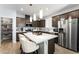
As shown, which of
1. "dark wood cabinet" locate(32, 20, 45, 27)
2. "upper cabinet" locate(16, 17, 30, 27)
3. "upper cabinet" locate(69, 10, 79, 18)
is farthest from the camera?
"upper cabinet" locate(69, 10, 79, 18)

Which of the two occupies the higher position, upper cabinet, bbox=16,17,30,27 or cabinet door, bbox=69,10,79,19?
cabinet door, bbox=69,10,79,19

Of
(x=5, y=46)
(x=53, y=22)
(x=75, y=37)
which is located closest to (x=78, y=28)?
(x=75, y=37)

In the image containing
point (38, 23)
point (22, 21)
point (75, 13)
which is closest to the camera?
point (38, 23)

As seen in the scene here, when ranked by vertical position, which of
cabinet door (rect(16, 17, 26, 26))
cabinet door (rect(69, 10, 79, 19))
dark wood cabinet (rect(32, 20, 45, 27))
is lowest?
dark wood cabinet (rect(32, 20, 45, 27))

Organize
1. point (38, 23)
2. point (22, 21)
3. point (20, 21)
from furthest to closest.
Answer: point (20, 21)
point (22, 21)
point (38, 23)

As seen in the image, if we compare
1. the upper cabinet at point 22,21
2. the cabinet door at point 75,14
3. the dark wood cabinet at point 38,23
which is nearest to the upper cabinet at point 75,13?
the cabinet door at point 75,14

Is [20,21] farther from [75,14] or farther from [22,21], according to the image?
[75,14]

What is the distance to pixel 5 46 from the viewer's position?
303 centimetres

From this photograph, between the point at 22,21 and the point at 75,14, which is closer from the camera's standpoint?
the point at 22,21

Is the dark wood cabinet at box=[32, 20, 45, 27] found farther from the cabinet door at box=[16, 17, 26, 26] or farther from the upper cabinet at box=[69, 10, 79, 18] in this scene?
the upper cabinet at box=[69, 10, 79, 18]

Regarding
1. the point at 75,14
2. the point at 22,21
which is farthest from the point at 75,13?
the point at 22,21

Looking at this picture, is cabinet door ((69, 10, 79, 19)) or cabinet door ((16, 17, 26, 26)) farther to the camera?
cabinet door ((69, 10, 79, 19))

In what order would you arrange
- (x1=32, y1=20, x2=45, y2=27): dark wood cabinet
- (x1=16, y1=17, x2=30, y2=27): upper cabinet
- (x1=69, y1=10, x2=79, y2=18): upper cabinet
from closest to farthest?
1. (x1=32, y1=20, x2=45, y2=27): dark wood cabinet
2. (x1=16, y1=17, x2=30, y2=27): upper cabinet
3. (x1=69, y1=10, x2=79, y2=18): upper cabinet

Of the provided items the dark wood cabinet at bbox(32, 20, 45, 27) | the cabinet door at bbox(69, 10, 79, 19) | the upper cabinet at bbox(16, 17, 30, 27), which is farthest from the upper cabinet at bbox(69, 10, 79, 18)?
the upper cabinet at bbox(16, 17, 30, 27)
